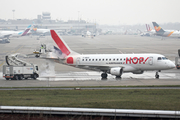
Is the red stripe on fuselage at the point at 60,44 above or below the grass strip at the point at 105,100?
above

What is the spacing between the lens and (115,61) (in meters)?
42.2

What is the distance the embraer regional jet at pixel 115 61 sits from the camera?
41062mm

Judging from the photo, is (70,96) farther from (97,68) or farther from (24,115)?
(97,68)

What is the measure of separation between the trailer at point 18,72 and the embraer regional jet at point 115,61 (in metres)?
4.38

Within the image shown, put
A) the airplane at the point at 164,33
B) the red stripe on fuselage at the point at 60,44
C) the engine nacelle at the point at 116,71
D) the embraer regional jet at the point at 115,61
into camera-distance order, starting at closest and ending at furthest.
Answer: the engine nacelle at the point at 116,71, the embraer regional jet at the point at 115,61, the red stripe on fuselage at the point at 60,44, the airplane at the point at 164,33

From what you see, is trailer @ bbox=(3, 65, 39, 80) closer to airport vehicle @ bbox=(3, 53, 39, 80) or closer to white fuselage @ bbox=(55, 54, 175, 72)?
airport vehicle @ bbox=(3, 53, 39, 80)

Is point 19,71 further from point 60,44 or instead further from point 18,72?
point 60,44

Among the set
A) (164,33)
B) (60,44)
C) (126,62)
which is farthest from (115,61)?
(164,33)

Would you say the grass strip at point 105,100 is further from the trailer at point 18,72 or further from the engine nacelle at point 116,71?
the trailer at point 18,72

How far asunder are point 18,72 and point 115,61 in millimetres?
14400

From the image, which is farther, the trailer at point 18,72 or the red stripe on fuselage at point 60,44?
the red stripe on fuselage at point 60,44

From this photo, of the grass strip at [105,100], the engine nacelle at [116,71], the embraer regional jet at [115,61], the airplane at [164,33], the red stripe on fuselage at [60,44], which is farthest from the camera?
the airplane at [164,33]

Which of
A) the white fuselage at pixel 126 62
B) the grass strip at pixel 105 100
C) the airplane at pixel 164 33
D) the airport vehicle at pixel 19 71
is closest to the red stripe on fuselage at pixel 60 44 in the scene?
the white fuselage at pixel 126 62

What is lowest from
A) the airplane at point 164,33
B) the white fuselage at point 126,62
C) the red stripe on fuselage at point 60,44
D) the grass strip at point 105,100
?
the grass strip at point 105,100
